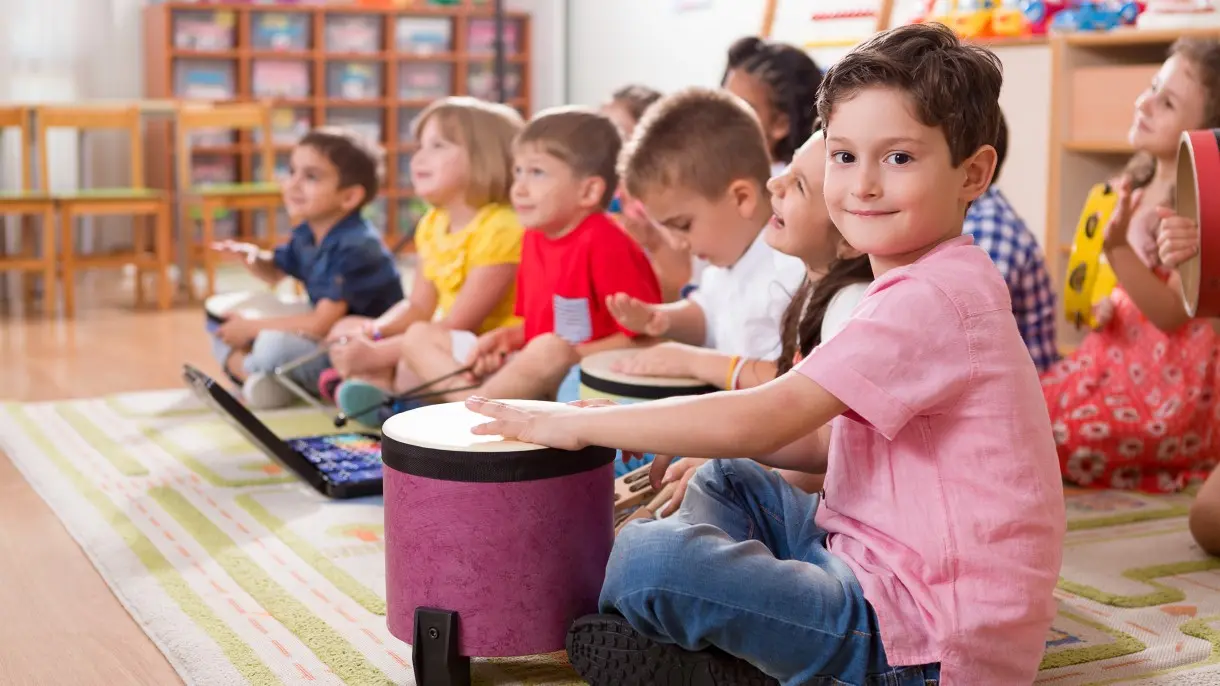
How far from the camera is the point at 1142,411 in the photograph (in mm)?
2357

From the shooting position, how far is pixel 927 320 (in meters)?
1.18

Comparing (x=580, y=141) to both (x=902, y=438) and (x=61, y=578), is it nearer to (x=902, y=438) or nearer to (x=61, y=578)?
(x=61, y=578)

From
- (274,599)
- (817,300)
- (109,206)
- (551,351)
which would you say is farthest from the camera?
(109,206)

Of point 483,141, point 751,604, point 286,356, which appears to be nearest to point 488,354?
point 483,141

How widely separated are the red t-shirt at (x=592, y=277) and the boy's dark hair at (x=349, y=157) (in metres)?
0.89

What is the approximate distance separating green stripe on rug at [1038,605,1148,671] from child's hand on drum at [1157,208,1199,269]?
648mm

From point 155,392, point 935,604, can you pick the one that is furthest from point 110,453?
point 935,604

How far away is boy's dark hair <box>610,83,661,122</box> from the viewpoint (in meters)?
3.21

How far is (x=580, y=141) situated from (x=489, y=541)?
1.23 meters

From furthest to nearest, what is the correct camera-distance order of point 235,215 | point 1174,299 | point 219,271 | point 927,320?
1. point 235,215
2. point 219,271
3. point 1174,299
4. point 927,320

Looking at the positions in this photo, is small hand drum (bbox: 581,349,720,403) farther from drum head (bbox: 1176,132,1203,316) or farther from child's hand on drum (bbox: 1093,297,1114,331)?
child's hand on drum (bbox: 1093,297,1114,331)

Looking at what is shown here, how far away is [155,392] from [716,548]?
2278 mm

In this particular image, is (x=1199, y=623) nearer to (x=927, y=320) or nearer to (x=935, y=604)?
(x=935, y=604)

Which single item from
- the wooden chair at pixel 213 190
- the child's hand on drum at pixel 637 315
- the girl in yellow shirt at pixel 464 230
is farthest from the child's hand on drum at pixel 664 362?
the wooden chair at pixel 213 190
